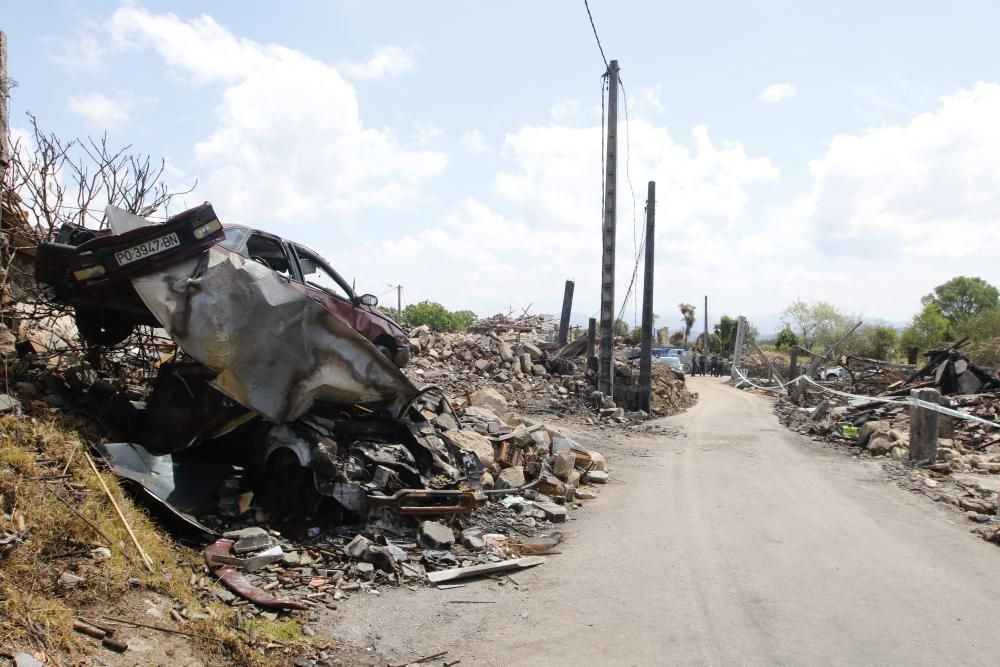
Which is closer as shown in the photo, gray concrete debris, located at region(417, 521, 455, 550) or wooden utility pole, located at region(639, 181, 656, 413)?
gray concrete debris, located at region(417, 521, 455, 550)

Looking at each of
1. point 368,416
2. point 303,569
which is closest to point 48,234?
point 368,416

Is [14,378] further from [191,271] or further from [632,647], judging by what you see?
A: [632,647]

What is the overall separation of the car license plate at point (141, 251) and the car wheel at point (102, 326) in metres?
1.16

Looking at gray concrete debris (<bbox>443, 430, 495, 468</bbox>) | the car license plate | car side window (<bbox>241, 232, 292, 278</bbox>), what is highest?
car side window (<bbox>241, 232, 292, 278</bbox>)

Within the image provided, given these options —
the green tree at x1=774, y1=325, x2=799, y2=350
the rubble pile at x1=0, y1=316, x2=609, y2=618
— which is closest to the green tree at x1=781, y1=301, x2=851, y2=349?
the green tree at x1=774, y1=325, x2=799, y2=350

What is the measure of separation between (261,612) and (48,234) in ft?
14.0

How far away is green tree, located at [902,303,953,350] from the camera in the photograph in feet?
176

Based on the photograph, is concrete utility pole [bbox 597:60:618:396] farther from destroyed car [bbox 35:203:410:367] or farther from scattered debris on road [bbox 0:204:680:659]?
destroyed car [bbox 35:203:410:367]

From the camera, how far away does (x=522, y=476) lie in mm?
8789

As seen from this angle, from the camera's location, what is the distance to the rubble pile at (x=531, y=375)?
55.4ft

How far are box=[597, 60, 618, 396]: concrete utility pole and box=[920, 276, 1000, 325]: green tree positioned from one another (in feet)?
201

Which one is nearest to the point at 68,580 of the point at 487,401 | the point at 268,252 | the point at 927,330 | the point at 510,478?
the point at 268,252

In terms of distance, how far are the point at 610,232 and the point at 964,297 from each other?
217 feet

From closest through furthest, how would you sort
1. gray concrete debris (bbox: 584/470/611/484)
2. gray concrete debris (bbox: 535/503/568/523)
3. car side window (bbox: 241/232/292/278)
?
car side window (bbox: 241/232/292/278)
gray concrete debris (bbox: 535/503/568/523)
gray concrete debris (bbox: 584/470/611/484)
